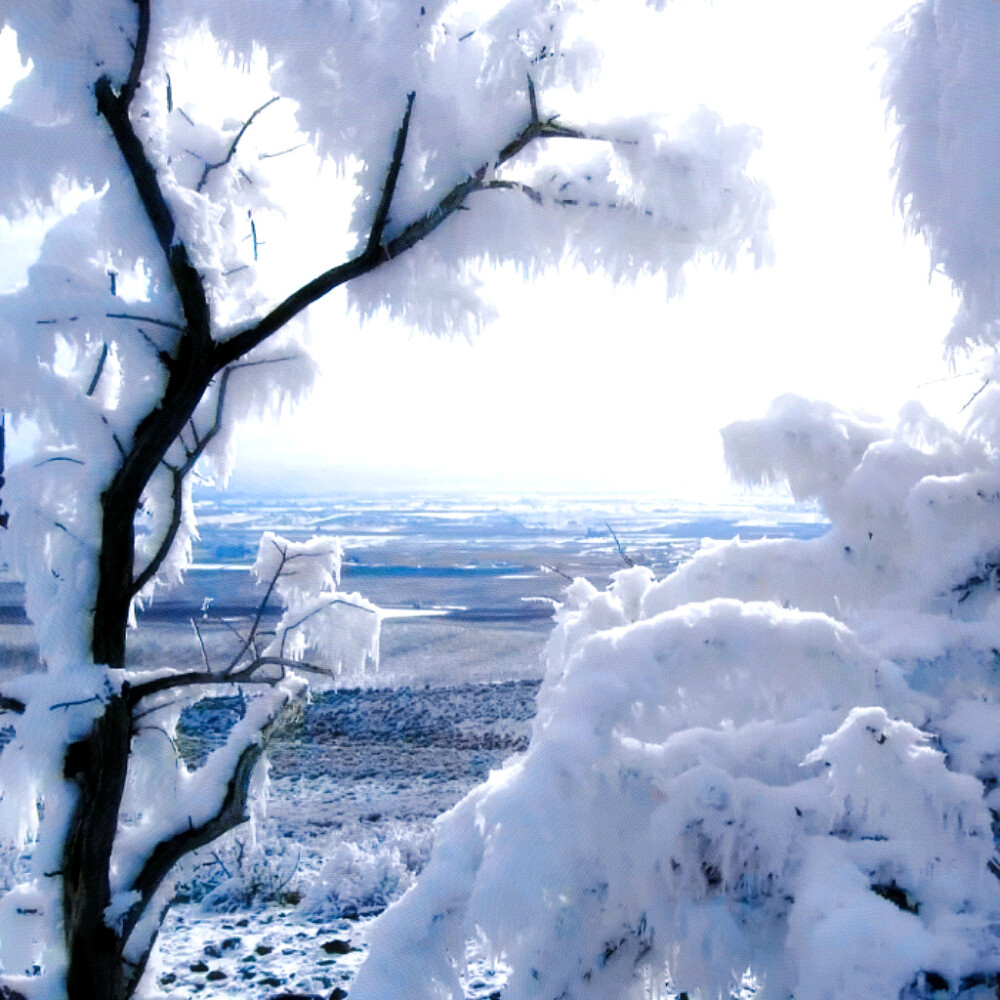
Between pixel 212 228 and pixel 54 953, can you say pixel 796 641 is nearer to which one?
pixel 212 228

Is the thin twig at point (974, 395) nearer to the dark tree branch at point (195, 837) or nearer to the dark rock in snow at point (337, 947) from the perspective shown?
the dark tree branch at point (195, 837)

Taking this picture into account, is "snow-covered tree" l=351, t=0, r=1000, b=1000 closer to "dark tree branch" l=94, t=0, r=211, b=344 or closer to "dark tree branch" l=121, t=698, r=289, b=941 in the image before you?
"dark tree branch" l=121, t=698, r=289, b=941

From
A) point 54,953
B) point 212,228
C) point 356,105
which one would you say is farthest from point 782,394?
point 54,953

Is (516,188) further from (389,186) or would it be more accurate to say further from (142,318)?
(142,318)

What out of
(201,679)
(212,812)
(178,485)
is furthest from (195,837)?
(178,485)

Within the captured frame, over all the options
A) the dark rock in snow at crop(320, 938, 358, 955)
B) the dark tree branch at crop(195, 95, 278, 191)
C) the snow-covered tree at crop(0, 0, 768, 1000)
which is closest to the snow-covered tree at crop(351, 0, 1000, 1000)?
the snow-covered tree at crop(0, 0, 768, 1000)

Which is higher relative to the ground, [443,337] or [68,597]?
[443,337]

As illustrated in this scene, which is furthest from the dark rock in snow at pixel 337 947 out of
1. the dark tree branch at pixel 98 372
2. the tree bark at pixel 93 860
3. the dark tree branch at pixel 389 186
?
the dark tree branch at pixel 389 186
